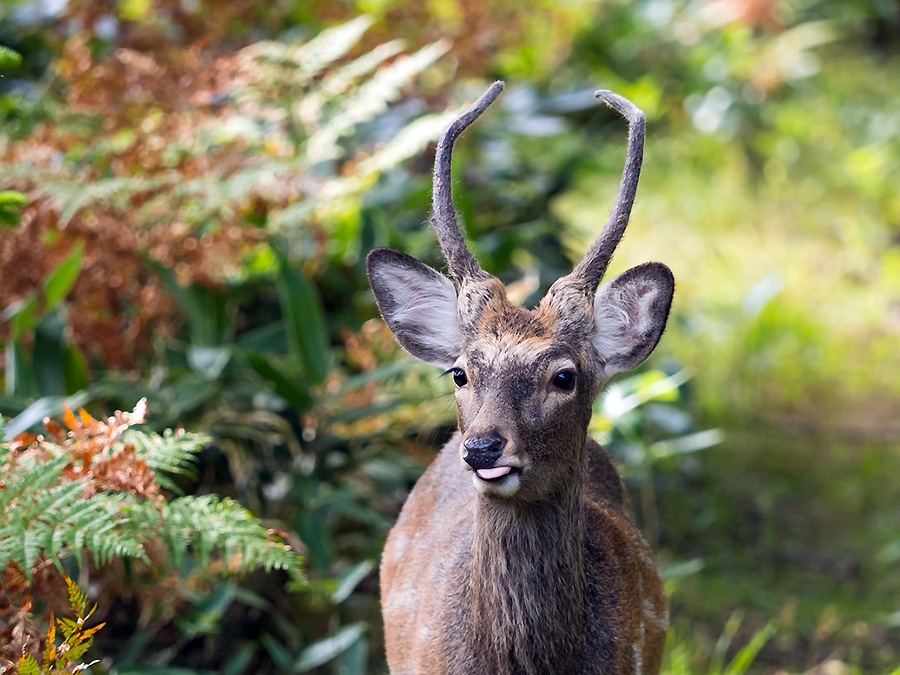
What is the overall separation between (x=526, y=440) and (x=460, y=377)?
0.24 meters

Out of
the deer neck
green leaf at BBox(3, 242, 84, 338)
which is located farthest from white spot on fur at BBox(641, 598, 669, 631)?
green leaf at BBox(3, 242, 84, 338)

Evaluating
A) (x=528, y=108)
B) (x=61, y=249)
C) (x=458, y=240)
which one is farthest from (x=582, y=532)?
(x=528, y=108)

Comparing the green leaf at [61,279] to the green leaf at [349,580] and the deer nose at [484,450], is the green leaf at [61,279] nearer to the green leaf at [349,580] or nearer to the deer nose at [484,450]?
the green leaf at [349,580]

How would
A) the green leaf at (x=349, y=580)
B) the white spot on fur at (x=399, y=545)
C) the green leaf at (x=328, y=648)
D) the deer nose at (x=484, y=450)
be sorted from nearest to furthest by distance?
the deer nose at (x=484, y=450) → the white spot on fur at (x=399, y=545) → the green leaf at (x=349, y=580) → the green leaf at (x=328, y=648)

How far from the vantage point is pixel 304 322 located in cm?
423

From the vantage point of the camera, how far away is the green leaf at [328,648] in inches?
151

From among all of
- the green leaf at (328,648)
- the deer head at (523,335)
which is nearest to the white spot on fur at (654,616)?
the deer head at (523,335)

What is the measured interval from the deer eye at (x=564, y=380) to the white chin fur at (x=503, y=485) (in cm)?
23

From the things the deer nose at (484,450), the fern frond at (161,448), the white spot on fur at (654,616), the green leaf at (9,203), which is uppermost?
the green leaf at (9,203)

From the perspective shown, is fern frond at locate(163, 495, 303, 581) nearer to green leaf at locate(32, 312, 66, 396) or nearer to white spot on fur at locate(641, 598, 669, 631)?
white spot on fur at locate(641, 598, 669, 631)

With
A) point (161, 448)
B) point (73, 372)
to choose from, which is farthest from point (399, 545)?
point (73, 372)

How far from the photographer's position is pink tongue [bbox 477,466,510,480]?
2486mm

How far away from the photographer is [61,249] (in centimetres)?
422

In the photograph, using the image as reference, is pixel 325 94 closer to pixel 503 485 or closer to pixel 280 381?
pixel 280 381
